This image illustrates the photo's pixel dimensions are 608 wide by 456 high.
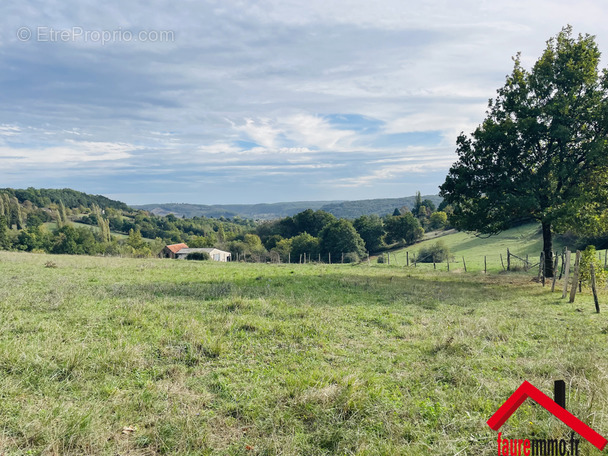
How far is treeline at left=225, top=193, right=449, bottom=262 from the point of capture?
70125 mm

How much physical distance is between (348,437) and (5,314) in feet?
27.8

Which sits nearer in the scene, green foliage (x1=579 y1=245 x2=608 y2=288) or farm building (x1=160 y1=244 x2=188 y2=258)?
green foliage (x1=579 y1=245 x2=608 y2=288)

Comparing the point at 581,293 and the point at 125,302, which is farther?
the point at 581,293

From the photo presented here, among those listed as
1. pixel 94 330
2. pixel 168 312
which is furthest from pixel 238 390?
pixel 168 312

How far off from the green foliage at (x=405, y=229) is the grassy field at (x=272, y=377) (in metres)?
69.1

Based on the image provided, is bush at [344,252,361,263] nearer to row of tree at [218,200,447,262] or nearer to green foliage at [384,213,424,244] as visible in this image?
row of tree at [218,200,447,262]

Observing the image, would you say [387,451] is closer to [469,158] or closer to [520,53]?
[469,158]

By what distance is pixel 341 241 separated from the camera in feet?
228

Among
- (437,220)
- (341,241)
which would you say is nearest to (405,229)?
(341,241)

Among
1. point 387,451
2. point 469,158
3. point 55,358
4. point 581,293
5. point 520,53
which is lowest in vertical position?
point 581,293

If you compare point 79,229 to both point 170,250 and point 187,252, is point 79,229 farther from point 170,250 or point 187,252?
point 187,252

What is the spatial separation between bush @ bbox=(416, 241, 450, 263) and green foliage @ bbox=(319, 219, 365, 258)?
49.0 ft

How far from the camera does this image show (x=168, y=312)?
9562mm

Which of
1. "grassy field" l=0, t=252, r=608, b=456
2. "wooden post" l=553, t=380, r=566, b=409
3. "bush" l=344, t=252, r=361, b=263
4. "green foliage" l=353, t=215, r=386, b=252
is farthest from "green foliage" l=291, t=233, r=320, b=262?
"wooden post" l=553, t=380, r=566, b=409
